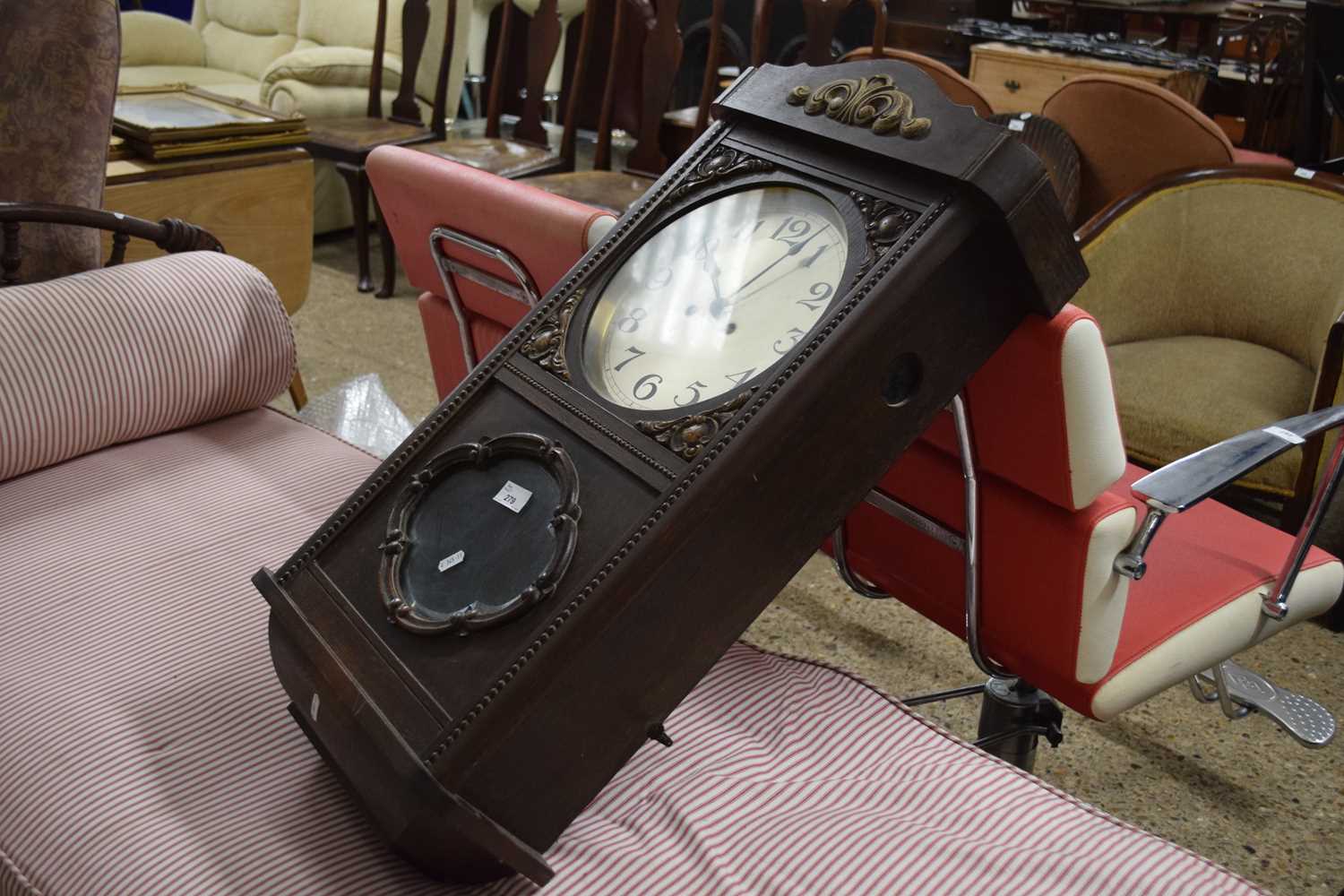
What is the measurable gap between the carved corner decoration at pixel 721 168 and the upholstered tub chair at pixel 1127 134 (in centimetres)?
149

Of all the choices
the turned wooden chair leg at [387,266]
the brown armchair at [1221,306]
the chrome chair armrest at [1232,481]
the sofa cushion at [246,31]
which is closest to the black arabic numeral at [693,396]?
the chrome chair armrest at [1232,481]

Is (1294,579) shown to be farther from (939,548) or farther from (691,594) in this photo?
(691,594)

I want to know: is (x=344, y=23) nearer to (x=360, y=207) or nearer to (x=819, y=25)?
(x=360, y=207)

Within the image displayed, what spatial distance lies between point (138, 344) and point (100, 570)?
14.3 inches

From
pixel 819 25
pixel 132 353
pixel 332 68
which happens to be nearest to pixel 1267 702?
pixel 132 353

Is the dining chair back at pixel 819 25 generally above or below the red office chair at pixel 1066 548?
above

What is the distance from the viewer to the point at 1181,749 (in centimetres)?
178

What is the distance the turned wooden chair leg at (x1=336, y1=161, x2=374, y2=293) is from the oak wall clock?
8.86 ft

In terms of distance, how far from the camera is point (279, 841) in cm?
96

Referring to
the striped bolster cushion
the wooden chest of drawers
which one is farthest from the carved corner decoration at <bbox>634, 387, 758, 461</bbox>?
the wooden chest of drawers

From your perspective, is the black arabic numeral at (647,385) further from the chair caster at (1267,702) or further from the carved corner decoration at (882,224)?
the chair caster at (1267,702)

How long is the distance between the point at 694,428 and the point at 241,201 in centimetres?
222

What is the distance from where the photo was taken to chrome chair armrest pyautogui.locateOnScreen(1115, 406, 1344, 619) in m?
1.11

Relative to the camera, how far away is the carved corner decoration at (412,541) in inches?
33.2
